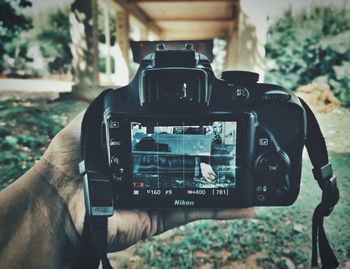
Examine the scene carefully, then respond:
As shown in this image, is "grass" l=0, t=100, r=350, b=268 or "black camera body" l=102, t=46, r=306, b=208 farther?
"grass" l=0, t=100, r=350, b=268

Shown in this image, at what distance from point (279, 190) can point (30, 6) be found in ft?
2.71

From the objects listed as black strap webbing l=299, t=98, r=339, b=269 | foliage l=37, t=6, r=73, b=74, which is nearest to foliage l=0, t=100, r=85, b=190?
foliage l=37, t=6, r=73, b=74

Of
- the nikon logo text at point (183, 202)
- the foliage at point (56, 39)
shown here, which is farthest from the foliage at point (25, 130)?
the nikon logo text at point (183, 202)

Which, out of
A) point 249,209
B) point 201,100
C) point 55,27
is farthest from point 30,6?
point 249,209

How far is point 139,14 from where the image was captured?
40.9 inches

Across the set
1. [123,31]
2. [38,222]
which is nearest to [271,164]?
[123,31]

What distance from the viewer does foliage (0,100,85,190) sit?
1067 millimetres

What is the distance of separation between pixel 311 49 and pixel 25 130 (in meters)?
0.81

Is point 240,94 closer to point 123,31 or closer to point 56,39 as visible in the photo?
point 123,31

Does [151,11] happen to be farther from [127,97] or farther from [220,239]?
[220,239]

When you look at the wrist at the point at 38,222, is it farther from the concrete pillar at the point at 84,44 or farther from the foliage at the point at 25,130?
the concrete pillar at the point at 84,44

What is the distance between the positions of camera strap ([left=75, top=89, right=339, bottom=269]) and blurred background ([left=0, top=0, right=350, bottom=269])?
0.9 inches

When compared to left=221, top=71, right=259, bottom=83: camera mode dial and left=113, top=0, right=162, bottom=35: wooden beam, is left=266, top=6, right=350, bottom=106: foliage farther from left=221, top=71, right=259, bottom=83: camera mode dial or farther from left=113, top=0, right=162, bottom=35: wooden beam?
left=113, top=0, right=162, bottom=35: wooden beam

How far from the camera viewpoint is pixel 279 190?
0.95 meters
